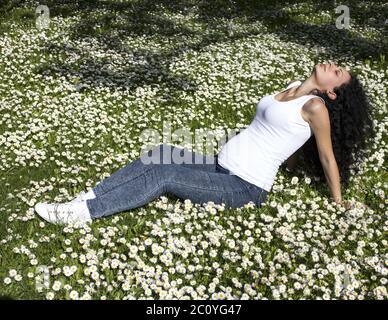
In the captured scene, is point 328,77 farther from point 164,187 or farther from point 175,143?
point 175,143

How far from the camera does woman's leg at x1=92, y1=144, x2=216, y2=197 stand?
5891 mm

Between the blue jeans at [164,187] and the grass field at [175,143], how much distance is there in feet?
0.55

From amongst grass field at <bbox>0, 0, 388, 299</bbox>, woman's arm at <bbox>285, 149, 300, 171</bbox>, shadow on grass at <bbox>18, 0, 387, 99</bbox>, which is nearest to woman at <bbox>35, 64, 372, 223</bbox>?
grass field at <bbox>0, 0, 388, 299</bbox>

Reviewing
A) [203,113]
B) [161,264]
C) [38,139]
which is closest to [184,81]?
[203,113]

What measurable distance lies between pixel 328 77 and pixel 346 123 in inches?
26.2

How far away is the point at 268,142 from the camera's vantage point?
6121 mm

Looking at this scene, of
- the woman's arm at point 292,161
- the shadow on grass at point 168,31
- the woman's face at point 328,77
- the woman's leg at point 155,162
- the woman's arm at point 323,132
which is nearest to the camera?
the woman's arm at point 323,132

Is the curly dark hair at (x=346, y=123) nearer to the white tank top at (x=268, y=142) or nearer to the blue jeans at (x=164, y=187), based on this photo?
the white tank top at (x=268, y=142)

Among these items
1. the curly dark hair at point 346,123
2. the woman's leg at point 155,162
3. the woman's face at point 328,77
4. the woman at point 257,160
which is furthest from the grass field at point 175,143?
the woman's face at point 328,77

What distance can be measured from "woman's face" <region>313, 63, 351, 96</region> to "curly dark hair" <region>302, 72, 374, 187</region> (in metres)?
0.06

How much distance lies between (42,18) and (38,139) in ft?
30.6

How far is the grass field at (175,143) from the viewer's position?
5148 mm

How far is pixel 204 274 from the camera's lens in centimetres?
521

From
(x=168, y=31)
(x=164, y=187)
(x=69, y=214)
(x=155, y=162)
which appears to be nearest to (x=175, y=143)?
(x=155, y=162)
